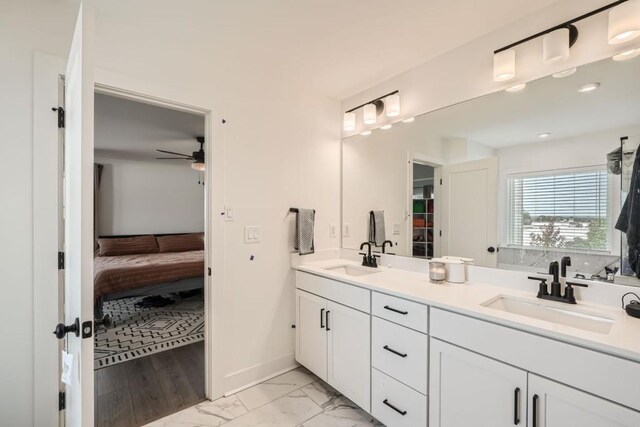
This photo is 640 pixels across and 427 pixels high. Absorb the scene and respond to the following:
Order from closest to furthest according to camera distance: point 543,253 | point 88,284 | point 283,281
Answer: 1. point 88,284
2. point 543,253
3. point 283,281

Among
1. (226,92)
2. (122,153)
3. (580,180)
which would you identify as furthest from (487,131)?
(122,153)

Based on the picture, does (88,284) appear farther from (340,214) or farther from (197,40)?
(340,214)

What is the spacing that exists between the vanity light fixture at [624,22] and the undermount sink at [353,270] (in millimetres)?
1852

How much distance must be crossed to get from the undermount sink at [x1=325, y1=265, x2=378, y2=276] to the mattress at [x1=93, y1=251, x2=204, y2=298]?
235 centimetres

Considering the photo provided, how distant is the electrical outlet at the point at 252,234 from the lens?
2.18 meters

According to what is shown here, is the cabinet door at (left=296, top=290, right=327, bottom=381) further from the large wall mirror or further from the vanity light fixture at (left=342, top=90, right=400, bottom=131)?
the vanity light fixture at (left=342, top=90, right=400, bottom=131)

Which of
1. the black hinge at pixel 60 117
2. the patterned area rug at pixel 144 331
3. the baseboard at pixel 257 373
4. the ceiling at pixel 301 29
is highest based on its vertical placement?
the ceiling at pixel 301 29

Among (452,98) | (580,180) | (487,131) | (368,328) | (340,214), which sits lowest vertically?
(368,328)

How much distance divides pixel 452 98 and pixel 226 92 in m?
1.59

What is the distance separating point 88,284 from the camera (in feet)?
2.97

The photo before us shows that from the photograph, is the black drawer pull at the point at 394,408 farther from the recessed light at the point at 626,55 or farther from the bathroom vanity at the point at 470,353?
the recessed light at the point at 626,55

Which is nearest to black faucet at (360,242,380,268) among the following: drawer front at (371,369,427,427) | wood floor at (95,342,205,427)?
drawer front at (371,369,427,427)

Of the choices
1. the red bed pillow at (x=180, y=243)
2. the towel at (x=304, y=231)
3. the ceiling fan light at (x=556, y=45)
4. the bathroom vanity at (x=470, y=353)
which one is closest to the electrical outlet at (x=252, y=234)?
the towel at (x=304, y=231)

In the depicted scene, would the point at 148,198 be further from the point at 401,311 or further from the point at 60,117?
the point at 401,311
